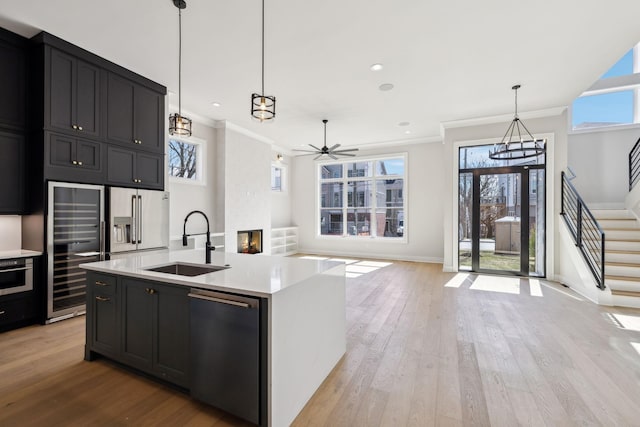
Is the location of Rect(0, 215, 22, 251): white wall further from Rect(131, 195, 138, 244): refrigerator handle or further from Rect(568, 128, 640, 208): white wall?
Rect(568, 128, 640, 208): white wall

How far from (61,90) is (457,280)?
21.5ft

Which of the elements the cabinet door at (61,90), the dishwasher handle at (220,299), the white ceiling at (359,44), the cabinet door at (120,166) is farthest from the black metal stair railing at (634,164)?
the cabinet door at (61,90)

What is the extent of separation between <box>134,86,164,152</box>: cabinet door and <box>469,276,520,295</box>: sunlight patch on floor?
18.7ft

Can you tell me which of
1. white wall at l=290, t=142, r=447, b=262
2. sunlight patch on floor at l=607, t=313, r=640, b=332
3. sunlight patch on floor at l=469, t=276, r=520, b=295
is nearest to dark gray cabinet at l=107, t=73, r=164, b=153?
white wall at l=290, t=142, r=447, b=262

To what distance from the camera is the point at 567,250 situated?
4.96 metres

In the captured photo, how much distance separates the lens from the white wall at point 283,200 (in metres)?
8.52

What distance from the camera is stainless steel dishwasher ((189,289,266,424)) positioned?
62.7 inches

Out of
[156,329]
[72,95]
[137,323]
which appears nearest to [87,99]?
[72,95]

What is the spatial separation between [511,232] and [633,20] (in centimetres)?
376

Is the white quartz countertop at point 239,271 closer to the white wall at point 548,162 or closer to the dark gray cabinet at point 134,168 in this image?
the dark gray cabinet at point 134,168

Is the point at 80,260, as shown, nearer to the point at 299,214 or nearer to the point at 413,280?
the point at 413,280

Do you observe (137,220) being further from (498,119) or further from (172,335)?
(498,119)

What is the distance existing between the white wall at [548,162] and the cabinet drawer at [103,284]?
19.3 ft

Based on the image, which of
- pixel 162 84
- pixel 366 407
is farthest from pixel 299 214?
pixel 366 407
